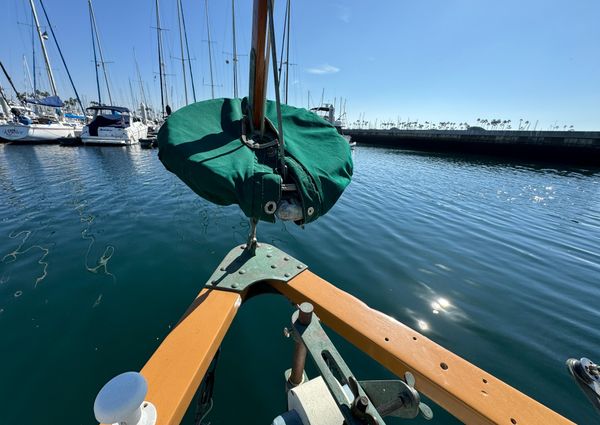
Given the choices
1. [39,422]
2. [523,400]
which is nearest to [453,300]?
[523,400]

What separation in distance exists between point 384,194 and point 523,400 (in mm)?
10173

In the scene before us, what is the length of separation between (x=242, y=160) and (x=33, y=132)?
108 feet

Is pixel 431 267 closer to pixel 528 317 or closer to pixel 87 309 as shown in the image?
pixel 528 317

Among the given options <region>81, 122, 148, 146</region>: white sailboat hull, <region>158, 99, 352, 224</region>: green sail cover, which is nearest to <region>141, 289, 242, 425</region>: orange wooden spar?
<region>158, 99, 352, 224</region>: green sail cover

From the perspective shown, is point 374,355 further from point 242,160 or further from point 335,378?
point 242,160

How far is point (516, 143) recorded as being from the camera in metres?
34.8

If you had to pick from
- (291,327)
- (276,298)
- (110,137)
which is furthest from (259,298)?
(110,137)

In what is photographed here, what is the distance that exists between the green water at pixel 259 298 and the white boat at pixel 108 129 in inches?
671

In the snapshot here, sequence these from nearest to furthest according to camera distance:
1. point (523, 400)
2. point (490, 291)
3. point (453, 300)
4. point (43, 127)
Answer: point (523, 400)
point (453, 300)
point (490, 291)
point (43, 127)

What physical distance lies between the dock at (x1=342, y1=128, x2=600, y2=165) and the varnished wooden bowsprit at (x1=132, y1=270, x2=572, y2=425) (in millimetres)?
43619

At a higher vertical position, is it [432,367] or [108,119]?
[108,119]

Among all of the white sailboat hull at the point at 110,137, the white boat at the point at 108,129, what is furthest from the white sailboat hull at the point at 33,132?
A: the white sailboat hull at the point at 110,137

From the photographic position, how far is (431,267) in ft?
17.2

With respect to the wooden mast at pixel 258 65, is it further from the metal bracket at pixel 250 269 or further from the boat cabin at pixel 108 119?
the boat cabin at pixel 108 119
